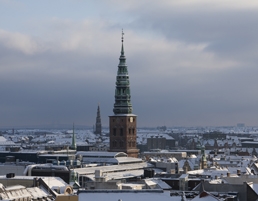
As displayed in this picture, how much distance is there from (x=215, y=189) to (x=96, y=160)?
181 ft

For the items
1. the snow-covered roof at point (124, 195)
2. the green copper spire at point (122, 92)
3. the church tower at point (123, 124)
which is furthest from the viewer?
the church tower at point (123, 124)

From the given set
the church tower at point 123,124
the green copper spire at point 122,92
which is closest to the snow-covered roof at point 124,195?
the green copper spire at point 122,92

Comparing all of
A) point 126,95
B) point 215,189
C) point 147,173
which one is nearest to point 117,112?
point 126,95

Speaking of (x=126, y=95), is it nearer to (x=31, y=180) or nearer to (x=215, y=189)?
(x=31, y=180)

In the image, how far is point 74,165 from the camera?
3873 inches

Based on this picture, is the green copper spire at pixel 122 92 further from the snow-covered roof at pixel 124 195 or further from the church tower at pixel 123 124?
the snow-covered roof at pixel 124 195

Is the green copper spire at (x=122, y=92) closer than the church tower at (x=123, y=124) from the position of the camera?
Yes

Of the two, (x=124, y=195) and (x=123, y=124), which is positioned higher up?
(x=123, y=124)

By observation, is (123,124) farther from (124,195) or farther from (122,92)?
(124,195)

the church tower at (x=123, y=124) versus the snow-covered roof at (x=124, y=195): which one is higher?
the church tower at (x=123, y=124)

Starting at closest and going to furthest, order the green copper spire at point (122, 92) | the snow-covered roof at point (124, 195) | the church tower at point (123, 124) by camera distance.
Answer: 1. the snow-covered roof at point (124, 195)
2. the green copper spire at point (122, 92)
3. the church tower at point (123, 124)

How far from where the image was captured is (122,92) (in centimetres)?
12056

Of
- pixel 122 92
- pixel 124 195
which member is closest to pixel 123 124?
pixel 122 92

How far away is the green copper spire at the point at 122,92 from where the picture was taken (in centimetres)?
12056
